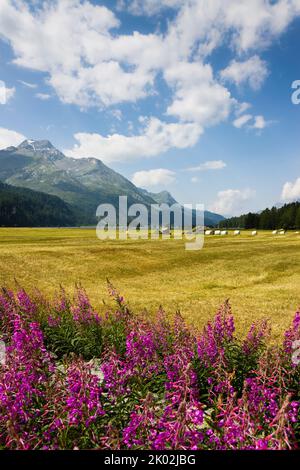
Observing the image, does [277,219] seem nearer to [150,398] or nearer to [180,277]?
[180,277]

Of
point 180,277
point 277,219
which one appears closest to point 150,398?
point 180,277

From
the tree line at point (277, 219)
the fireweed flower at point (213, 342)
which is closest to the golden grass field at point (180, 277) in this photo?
the fireweed flower at point (213, 342)

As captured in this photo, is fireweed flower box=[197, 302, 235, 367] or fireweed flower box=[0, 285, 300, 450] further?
fireweed flower box=[197, 302, 235, 367]

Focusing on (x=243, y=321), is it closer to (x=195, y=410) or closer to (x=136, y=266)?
(x=195, y=410)

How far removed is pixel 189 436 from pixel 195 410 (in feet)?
1.16

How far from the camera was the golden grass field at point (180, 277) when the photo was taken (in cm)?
2191

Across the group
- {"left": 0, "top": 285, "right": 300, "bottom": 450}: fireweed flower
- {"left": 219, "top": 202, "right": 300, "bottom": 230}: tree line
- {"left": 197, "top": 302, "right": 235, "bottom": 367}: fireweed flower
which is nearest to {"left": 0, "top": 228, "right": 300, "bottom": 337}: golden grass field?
{"left": 197, "top": 302, "right": 235, "bottom": 367}: fireweed flower

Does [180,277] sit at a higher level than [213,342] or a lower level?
lower

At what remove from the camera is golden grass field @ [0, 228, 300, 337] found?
71.9 feet

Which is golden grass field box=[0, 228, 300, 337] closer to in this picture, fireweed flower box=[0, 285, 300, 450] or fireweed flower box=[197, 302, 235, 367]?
fireweed flower box=[197, 302, 235, 367]

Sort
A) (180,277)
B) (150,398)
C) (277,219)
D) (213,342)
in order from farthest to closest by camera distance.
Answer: (277,219)
(180,277)
(213,342)
(150,398)

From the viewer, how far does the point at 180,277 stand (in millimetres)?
34938

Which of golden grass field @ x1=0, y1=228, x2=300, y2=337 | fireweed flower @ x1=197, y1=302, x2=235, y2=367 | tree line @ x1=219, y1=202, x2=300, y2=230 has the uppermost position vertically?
tree line @ x1=219, y1=202, x2=300, y2=230

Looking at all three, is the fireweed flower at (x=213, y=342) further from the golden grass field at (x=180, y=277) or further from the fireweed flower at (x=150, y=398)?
the golden grass field at (x=180, y=277)
